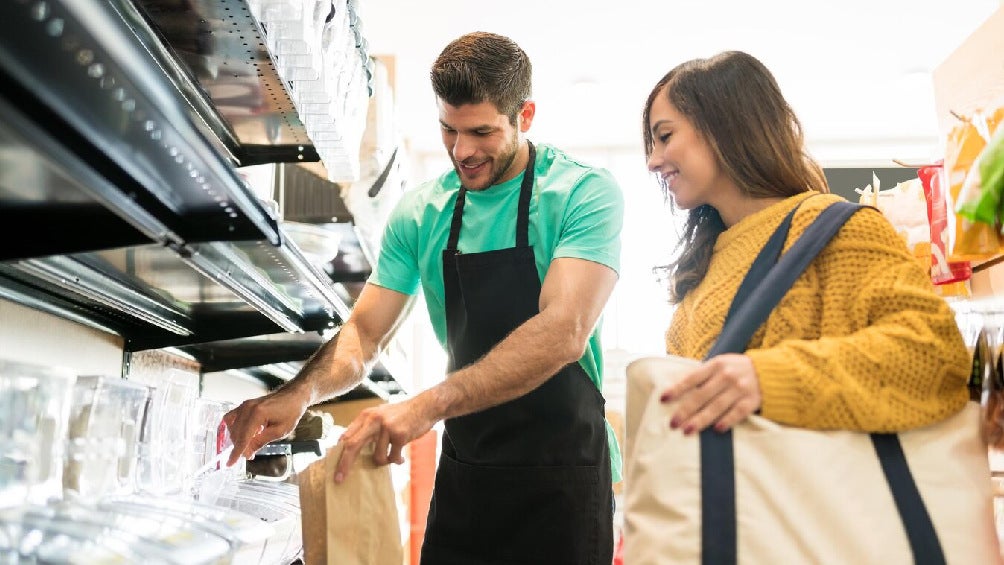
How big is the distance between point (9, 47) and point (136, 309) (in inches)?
42.4

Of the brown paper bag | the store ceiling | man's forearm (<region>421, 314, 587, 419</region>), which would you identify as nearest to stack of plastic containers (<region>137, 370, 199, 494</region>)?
the brown paper bag

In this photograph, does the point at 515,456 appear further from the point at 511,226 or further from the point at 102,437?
the point at 102,437

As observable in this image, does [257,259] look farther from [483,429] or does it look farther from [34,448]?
[483,429]

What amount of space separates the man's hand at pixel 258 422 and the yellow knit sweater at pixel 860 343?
927 millimetres

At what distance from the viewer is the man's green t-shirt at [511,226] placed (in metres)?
1.96

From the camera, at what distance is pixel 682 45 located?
213 inches

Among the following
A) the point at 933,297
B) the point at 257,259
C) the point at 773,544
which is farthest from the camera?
the point at 257,259

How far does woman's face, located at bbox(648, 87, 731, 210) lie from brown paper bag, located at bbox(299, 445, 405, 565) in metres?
Answer: 0.65

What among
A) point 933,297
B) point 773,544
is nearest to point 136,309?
point 773,544

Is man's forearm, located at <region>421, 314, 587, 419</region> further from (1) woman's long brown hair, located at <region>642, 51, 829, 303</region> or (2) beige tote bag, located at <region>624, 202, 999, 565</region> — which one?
(2) beige tote bag, located at <region>624, 202, 999, 565</region>

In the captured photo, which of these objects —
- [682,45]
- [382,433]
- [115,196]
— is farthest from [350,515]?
[682,45]

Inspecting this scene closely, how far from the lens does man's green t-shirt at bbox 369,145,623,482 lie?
1.96 metres

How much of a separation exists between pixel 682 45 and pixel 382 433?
4496 mm

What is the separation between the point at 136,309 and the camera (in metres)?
1.84
